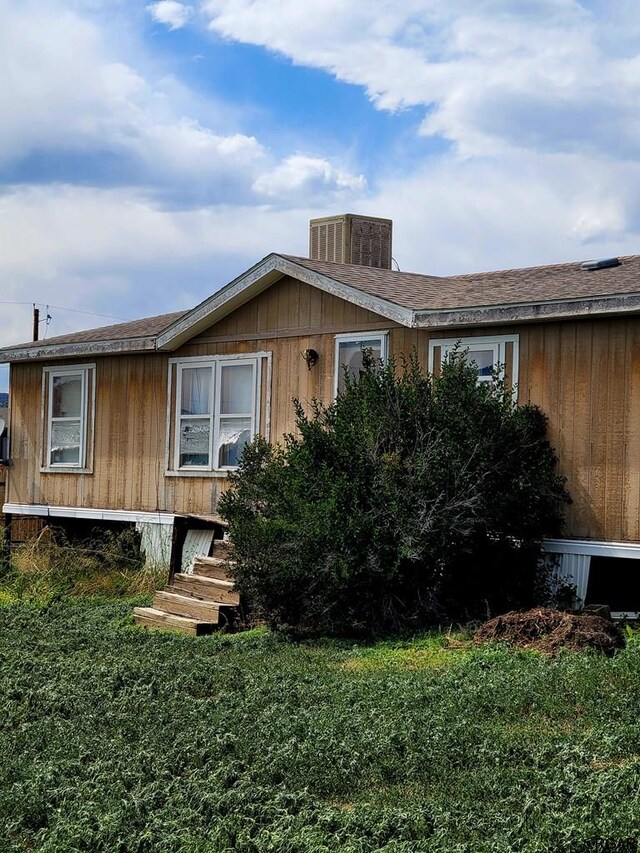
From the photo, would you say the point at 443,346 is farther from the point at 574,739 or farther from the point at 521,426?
the point at 574,739

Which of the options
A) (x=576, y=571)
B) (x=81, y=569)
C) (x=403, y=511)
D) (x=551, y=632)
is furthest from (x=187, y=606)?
(x=551, y=632)

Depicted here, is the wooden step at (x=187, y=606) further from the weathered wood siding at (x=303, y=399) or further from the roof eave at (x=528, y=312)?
the roof eave at (x=528, y=312)

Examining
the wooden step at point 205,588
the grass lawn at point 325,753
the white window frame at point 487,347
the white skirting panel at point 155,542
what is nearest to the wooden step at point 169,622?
→ the wooden step at point 205,588

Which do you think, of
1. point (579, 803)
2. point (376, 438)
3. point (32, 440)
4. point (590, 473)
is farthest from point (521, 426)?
point (32, 440)

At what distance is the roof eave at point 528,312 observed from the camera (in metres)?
11.6

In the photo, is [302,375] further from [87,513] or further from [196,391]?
[87,513]

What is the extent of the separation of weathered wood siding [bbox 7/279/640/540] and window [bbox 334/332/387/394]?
0.11 meters

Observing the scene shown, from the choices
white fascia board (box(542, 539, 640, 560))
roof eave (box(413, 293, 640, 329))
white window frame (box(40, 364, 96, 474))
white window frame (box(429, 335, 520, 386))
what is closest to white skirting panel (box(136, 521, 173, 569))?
white window frame (box(40, 364, 96, 474))

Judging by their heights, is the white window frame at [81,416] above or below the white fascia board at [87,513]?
above

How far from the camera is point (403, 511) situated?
1130cm

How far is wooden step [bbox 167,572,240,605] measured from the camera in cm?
1279

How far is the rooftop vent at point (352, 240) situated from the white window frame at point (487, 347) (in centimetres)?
532

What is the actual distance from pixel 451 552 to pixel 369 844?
593cm

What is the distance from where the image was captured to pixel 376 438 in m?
11.7
